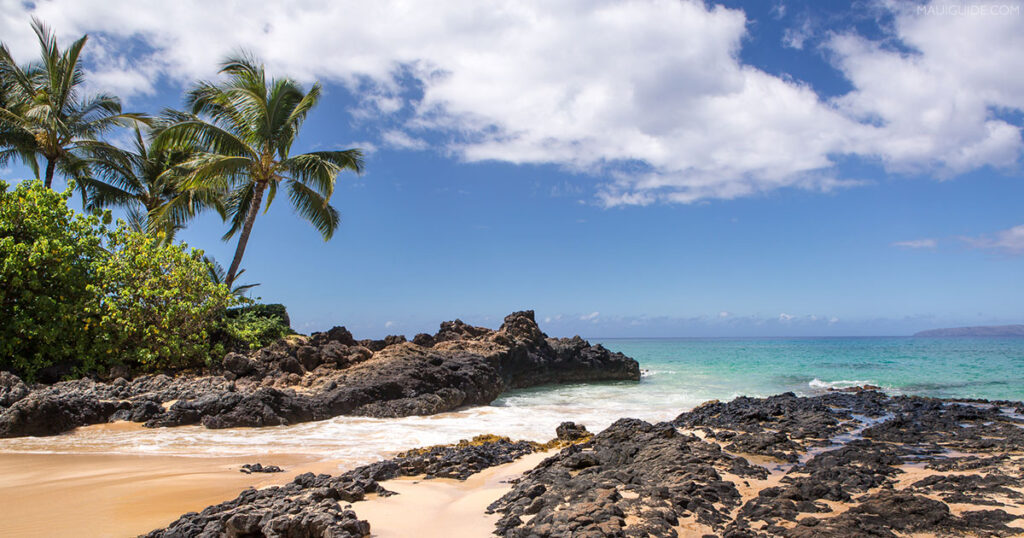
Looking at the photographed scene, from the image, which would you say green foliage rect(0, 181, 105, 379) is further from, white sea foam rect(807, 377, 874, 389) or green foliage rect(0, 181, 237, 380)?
white sea foam rect(807, 377, 874, 389)

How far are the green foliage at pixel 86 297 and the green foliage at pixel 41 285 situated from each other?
0.02 m

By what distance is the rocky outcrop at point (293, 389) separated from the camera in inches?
384

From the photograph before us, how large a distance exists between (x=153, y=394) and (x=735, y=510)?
1146 cm

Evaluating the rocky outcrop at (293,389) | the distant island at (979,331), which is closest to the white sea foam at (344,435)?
the rocky outcrop at (293,389)

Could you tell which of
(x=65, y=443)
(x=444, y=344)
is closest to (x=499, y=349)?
(x=444, y=344)

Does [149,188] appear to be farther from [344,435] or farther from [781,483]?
[781,483]

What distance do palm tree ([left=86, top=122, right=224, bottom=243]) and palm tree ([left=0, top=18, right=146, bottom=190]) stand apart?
94cm

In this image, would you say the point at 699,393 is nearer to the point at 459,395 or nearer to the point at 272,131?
the point at 459,395

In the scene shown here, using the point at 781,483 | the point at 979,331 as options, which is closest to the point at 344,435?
the point at 781,483

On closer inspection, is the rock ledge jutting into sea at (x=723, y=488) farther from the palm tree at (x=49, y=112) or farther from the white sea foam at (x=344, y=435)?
the palm tree at (x=49, y=112)

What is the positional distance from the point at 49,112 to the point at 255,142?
6.26 m

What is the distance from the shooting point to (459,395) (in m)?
13.8

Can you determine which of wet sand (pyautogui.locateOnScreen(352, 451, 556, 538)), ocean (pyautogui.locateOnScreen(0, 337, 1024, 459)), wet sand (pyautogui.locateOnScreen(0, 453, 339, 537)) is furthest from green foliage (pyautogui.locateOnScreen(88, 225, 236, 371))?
wet sand (pyautogui.locateOnScreen(352, 451, 556, 538))

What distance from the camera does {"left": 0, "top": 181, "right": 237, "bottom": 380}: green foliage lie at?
504 inches
